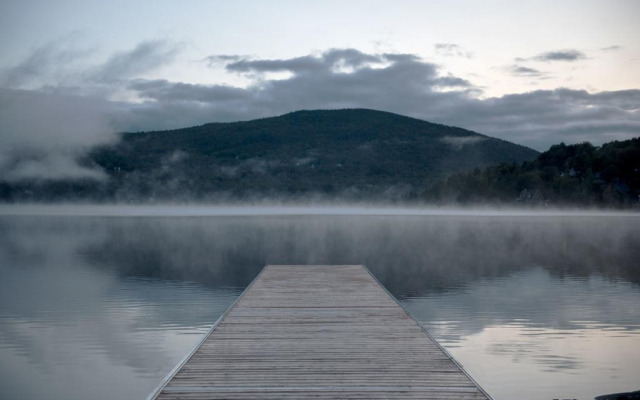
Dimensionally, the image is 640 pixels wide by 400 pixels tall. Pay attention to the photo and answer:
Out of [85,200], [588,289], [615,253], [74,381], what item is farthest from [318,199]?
[74,381]

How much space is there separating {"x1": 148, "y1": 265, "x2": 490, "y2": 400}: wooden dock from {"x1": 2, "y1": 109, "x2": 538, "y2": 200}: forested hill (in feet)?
277

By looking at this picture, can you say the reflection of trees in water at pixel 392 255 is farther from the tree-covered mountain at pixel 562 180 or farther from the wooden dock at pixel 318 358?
the tree-covered mountain at pixel 562 180

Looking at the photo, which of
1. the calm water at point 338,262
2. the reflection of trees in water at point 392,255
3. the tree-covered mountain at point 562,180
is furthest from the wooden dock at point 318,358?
the tree-covered mountain at point 562,180

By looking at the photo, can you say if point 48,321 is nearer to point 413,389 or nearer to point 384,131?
point 413,389

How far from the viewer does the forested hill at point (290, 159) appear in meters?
96.1

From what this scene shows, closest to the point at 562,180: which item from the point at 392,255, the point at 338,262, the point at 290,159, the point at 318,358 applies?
the point at 290,159

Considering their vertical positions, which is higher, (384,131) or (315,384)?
(384,131)

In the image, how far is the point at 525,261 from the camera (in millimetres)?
22391

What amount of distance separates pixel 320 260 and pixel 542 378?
582 inches

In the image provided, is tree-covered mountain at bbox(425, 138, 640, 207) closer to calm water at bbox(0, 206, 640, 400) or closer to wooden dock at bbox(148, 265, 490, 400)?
calm water at bbox(0, 206, 640, 400)

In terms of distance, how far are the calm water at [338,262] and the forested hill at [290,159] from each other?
68.1 metres

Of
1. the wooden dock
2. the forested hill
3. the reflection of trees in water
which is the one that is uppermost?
the forested hill

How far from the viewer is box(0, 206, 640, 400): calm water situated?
8.41 metres

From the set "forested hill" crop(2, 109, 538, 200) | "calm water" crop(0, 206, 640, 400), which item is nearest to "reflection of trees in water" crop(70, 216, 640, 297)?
"calm water" crop(0, 206, 640, 400)
